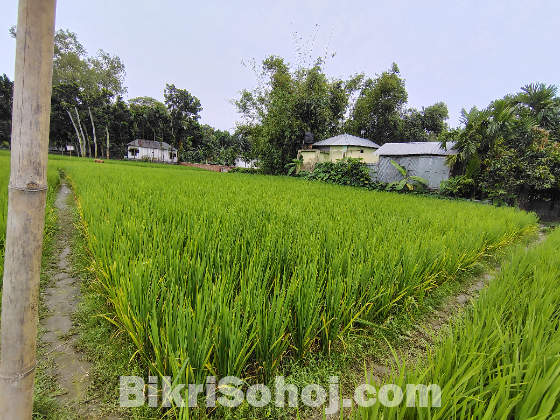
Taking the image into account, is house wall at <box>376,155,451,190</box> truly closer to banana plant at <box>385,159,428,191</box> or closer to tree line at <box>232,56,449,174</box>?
banana plant at <box>385,159,428,191</box>

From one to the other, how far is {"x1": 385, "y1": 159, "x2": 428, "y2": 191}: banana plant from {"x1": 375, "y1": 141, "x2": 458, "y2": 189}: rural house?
0.33 meters

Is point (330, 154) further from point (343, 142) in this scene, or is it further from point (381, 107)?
point (381, 107)

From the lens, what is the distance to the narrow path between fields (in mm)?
1068

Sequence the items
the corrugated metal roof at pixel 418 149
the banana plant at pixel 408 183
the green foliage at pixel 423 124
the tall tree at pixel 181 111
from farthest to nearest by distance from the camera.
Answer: the tall tree at pixel 181 111 < the green foliage at pixel 423 124 < the corrugated metal roof at pixel 418 149 < the banana plant at pixel 408 183

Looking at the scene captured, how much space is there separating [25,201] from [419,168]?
37.8 feet

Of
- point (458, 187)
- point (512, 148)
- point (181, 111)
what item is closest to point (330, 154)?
point (458, 187)

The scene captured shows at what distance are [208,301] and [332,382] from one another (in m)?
0.65

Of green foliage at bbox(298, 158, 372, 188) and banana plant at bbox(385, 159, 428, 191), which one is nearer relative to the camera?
banana plant at bbox(385, 159, 428, 191)

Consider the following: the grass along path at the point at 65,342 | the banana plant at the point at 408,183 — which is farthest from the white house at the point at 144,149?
the grass along path at the point at 65,342

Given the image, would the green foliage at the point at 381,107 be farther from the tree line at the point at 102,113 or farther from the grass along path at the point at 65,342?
the grass along path at the point at 65,342

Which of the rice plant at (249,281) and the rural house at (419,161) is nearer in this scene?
the rice plant at (249,281)

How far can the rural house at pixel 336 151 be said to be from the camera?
14.6 meters

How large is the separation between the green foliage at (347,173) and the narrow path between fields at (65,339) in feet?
32.3

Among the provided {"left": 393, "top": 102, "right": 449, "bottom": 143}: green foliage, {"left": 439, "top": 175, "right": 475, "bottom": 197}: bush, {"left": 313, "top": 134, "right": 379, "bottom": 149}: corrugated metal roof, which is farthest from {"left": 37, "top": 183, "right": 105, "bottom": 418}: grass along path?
{"left": 393, "top": 102, "right": 449, "bottom": 143}: green foliage
